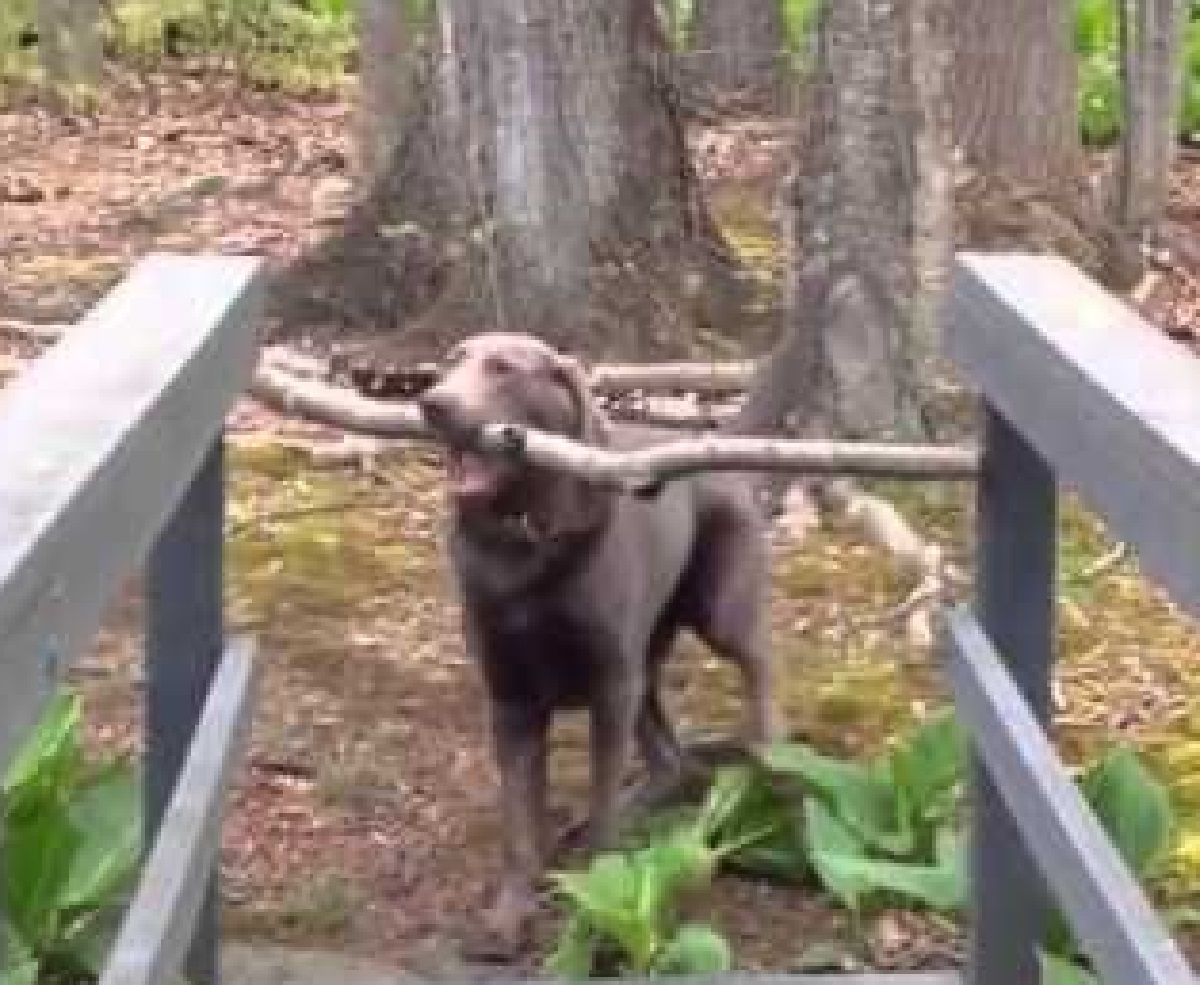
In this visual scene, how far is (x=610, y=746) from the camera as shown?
5.48 metres

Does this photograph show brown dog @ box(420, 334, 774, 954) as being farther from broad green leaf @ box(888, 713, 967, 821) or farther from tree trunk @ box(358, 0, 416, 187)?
tree trunk @ box(358, 0, 416, 187)

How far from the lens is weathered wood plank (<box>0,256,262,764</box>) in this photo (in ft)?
6.72

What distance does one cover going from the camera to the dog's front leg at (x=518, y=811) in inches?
206

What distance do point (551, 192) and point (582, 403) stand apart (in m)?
3.31

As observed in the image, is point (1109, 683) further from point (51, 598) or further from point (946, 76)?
point (51, 598)

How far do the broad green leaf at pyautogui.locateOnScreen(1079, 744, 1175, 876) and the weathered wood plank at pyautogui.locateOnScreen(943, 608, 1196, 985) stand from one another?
30.4 inches

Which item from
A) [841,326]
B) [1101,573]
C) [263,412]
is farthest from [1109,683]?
[263,412]

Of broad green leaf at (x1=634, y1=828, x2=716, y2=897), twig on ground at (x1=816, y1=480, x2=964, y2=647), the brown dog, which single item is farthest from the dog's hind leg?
broad green leaf at (x1=634, y1=828, x2=716, y2=897)

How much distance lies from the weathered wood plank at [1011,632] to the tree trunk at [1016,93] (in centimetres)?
688

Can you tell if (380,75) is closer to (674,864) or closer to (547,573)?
(547,573)

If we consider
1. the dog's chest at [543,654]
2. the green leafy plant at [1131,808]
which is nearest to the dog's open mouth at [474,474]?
the dog's chest at [543,654]

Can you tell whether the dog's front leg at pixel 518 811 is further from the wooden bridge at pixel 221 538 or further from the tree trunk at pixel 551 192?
the tree trunk at pixel 551 192

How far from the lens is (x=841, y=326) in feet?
24.2

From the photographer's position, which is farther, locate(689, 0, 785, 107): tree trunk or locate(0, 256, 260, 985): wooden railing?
locate(689, 0, 785, 107): tree trunk
